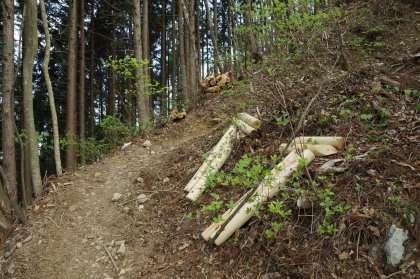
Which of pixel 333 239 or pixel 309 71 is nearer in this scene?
pixel 333 239

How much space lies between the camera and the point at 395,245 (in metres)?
2.58

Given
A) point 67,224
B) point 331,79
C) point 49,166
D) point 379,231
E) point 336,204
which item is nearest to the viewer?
point 379,231

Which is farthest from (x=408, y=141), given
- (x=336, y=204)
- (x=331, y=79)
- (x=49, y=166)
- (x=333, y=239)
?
(x=49, y=166)

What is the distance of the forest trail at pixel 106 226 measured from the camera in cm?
404

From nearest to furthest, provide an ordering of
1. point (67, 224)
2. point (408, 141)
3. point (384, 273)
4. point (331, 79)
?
point (384, 273) → point (408, 141) → point (67, 224) → point (331, 79)

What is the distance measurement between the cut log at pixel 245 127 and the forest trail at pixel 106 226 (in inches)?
56.8

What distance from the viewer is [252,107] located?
5844 millimetres

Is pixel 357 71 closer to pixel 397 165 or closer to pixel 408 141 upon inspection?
pixel 408 141

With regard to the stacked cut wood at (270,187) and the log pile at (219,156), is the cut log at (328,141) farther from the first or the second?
the log pile at (219,156)

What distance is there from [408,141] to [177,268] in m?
3.20

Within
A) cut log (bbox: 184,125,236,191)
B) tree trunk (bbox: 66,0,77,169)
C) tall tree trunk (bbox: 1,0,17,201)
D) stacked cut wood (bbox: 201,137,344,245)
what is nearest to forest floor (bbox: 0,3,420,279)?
stacked cut wood (bbox: 201,137,344,245)

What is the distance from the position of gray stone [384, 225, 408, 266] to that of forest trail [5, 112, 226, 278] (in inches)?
93.3

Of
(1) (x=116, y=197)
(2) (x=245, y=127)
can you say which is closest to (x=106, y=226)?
(1) (x=116, y=197)

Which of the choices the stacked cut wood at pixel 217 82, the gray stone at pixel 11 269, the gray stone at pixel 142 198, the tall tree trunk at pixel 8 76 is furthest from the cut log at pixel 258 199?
the stacked cut wood at pixel 217 82
